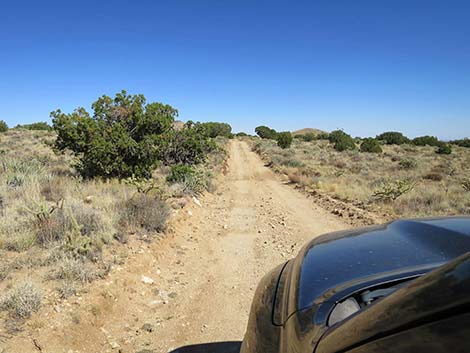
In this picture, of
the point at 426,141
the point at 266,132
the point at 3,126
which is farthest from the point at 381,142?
the point at 3,126

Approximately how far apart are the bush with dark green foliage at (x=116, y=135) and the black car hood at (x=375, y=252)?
392 inches

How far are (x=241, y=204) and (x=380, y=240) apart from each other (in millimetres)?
9080

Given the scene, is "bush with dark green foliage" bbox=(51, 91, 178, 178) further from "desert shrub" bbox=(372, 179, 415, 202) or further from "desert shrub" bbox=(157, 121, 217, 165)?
"desert shrub" bbox=(372, 179, 415, 202)

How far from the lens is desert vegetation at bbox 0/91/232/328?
191 inches

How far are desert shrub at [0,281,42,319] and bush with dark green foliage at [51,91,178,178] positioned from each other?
741 centimetres

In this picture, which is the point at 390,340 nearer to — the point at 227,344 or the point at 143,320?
the point at 227,344

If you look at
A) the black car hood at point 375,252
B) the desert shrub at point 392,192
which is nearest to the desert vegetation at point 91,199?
the black car hood at point 375,252

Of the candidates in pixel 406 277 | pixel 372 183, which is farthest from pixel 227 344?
pixel 372 183

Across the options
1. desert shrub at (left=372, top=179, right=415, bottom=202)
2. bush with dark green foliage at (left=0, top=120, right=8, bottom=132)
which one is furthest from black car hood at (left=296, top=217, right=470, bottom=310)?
bush with dark green foliage at (left=0, top=120, right=8, bottom=132)

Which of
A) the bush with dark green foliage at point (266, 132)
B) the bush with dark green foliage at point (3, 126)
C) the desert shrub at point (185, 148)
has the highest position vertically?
the bush with dark green foliage at point (266, 132)

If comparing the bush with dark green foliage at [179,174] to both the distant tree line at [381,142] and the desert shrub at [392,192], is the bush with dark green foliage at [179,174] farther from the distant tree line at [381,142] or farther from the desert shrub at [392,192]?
the distant tree line at [381,142]

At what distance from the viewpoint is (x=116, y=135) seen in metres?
11.4

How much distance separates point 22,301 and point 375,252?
13.2 feet

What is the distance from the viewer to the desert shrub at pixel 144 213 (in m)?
7.11
